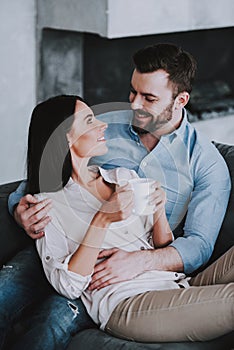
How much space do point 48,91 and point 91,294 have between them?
160 cm

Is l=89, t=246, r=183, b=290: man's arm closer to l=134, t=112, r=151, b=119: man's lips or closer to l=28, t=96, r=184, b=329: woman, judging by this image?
l=28, t=96, r=184, b=329: woman

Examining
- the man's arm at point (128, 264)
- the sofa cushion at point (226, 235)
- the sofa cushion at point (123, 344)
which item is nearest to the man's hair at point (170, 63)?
the sofa cushion at point (226, 235)

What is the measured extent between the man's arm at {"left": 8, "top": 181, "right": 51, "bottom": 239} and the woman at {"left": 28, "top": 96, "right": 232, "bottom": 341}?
2cm

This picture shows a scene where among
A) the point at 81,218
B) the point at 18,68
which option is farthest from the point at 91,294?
the point at 18,68

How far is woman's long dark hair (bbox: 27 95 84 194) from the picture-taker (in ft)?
6.01

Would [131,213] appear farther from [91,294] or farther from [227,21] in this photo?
[227,21]

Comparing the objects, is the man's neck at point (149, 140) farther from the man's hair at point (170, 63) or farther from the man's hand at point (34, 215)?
the man's hand at point (34, 215)

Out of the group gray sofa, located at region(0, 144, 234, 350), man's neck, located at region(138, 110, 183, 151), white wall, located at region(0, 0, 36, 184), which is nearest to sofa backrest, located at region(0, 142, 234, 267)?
gray sofa, located at region(0, 144, 234, 350)

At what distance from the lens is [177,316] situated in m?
1.69

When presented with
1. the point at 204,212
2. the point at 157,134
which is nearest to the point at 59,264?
the point at 204,212

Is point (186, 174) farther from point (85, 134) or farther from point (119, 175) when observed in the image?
point (85, 134)

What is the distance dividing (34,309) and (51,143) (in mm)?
427

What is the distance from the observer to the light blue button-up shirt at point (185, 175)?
6.48ft

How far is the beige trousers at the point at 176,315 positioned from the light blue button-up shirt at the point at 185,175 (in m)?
0.22
